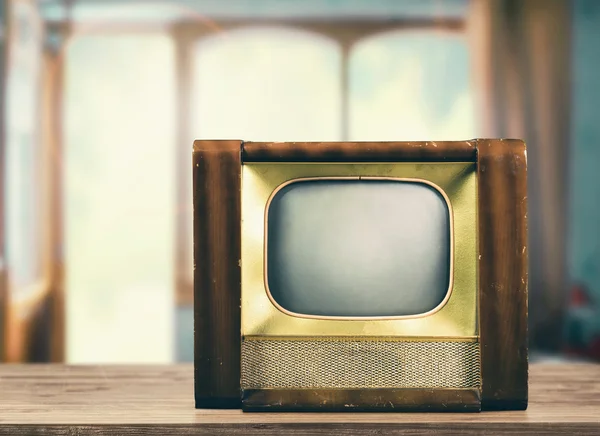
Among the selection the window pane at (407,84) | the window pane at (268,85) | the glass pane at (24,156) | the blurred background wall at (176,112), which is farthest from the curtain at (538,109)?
the glass pane at (24,156)

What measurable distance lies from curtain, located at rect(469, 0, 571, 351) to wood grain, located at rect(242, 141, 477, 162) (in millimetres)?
3018

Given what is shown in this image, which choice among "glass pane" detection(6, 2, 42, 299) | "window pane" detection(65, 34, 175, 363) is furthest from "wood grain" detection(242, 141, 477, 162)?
"glass pane" detection(6, 2, 42, 299)

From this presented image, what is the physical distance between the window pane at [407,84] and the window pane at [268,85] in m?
0.15

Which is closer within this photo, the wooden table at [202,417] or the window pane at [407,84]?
the wooden table at [202,417]

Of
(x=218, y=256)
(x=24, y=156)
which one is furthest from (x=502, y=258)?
(x=24, y=156)

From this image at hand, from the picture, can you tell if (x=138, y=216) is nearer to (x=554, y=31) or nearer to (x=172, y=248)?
(x=172, y=248)

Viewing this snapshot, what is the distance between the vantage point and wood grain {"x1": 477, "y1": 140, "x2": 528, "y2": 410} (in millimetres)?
563

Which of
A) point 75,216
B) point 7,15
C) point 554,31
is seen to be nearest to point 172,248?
point 75,216

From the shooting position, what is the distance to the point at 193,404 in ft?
1.98

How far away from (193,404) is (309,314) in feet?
0.49

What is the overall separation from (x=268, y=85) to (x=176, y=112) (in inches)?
22.2

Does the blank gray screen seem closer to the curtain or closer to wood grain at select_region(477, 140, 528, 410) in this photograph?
wood grain at select_region(477, 140, 528, 410)

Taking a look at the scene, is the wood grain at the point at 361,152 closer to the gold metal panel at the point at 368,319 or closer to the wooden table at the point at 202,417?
the gold metal panel at the point at 368,319

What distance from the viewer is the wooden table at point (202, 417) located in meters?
0.53
